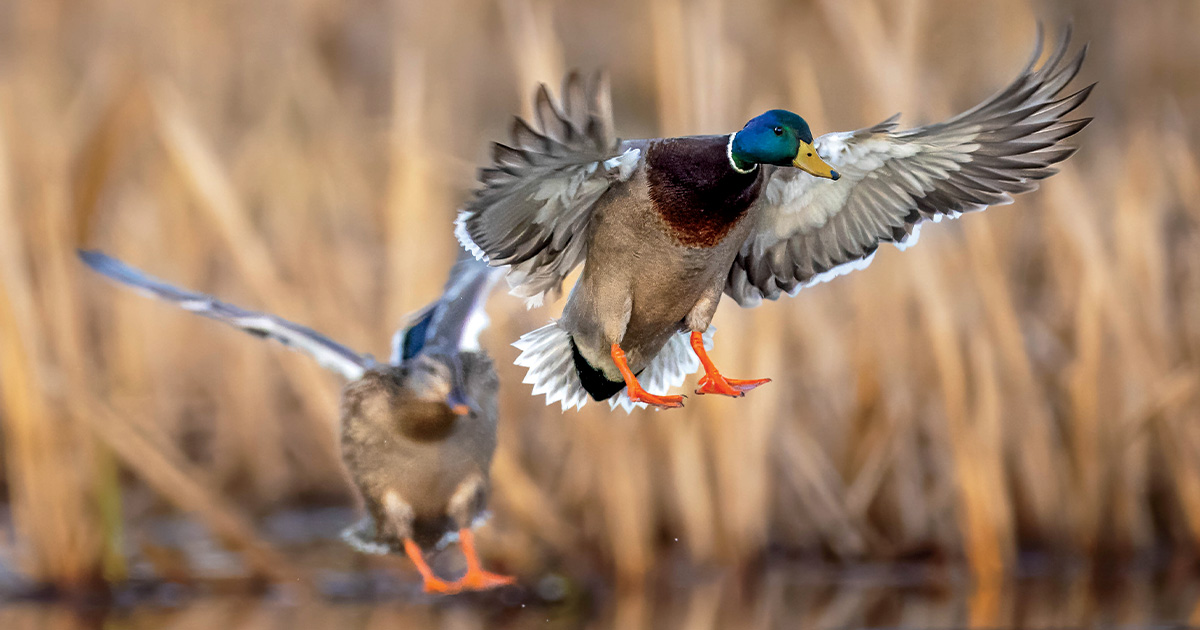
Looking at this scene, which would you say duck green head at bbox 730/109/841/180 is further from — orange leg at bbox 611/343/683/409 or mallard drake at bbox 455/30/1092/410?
orange leg at bbox 611/343/683/409

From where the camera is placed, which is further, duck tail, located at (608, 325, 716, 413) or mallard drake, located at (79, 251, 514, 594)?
mallard drake, located at (79, 251, 514, 594)

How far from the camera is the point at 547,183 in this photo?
264 centimetres

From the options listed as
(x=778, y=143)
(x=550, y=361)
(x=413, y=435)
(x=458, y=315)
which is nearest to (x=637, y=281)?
(x=778, y=143)

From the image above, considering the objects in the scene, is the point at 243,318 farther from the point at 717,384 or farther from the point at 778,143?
the point at 778,143

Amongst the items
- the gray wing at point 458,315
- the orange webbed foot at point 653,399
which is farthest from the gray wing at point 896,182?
the gray wing at point 458,315

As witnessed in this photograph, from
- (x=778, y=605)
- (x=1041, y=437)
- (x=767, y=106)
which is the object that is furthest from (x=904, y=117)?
(x=778, y=605)

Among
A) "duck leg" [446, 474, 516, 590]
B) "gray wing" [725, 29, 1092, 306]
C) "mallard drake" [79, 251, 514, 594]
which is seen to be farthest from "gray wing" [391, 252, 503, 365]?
"gray wing" [725, 29, 1092, 306]

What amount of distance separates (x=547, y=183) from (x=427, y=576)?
156 cm

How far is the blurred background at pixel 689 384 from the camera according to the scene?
17.8 ft

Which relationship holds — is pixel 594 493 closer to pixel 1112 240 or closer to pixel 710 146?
pixel 1112 240

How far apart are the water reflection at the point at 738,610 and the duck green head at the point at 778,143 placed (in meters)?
3.13

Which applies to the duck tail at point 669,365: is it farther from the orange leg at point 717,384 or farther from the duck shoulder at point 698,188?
the duck shoulder at point 698,188

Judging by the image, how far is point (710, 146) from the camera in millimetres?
2680

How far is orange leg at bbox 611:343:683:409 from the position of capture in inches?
103
